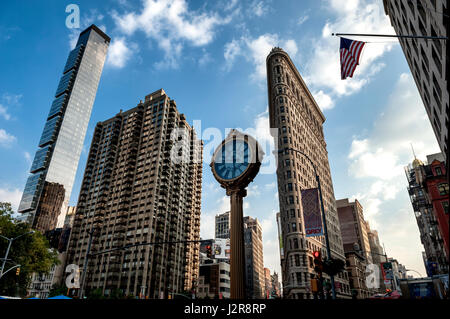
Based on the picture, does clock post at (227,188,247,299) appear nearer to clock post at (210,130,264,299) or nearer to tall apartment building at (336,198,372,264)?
clock post at (210,130,264,299)

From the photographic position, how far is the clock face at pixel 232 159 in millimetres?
22891

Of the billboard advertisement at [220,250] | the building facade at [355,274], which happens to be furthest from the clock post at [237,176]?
the building facade at [355,274]

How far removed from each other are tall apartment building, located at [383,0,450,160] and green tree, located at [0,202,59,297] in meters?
60.8

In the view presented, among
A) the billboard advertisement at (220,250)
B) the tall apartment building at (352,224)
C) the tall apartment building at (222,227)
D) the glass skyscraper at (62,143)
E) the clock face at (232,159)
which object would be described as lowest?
the billboard advertisement at (220,250)

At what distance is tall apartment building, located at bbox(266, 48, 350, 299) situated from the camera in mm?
57250

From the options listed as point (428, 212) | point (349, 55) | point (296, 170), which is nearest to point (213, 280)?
point (296, 170)

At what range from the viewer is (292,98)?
80875mm

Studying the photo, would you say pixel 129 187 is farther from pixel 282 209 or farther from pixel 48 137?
pixel 48 137

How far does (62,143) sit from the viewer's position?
6398 inches

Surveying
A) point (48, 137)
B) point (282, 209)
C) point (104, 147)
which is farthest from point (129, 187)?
point (48, 137)

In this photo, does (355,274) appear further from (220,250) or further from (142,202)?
(142,202)

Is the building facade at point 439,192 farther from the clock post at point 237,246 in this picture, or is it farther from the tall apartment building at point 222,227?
the tall apartment building at point 222,227
